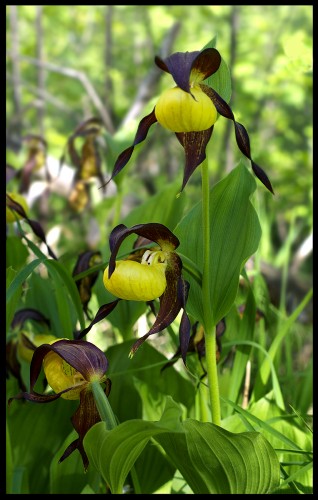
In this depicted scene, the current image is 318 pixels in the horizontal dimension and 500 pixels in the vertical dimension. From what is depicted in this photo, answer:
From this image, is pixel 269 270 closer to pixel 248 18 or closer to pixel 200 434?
pixel 200 434

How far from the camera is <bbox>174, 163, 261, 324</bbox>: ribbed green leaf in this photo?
0.87m

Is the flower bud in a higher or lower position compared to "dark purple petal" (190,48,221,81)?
lower

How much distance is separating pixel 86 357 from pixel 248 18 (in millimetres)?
6264

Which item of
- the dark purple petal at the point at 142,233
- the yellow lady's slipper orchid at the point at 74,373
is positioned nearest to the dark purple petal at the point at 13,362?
the yellow lady's slipper orchid at the point at 74,373

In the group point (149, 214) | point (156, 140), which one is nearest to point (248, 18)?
point (156, 140)

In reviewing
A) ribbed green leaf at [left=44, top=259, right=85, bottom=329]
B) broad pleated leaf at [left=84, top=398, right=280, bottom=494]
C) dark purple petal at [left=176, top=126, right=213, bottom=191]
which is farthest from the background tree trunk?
broad pleated leaf at [left=84, top=398, right=280, bottom=494]

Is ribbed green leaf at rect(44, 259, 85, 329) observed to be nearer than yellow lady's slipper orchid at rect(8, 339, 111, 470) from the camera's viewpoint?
No

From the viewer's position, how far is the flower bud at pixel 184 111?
719 millimetres

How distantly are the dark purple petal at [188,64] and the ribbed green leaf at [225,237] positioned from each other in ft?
0.68

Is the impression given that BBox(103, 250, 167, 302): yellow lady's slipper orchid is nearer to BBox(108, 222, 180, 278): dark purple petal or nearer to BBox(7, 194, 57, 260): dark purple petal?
BBox(108, 222, 180, 278): dark purple petal

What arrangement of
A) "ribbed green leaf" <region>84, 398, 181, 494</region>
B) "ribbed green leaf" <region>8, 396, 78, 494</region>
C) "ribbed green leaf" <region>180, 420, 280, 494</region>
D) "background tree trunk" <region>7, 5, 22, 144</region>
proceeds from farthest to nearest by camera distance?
"background tree trunk" <region>7, 5, 22, 144</region> < "ribbed green leaf" <region>8, 396, 78, 494</region> < "ribbed green leaf" <region>180, 420, 280, 494</region> < "ribbed green leaf" <region>84, 398, 181, 494</region>

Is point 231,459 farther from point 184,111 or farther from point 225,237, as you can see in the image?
point 184,111

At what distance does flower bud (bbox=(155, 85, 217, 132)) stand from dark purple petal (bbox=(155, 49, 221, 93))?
0.08ft

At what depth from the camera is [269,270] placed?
2.86 metres
